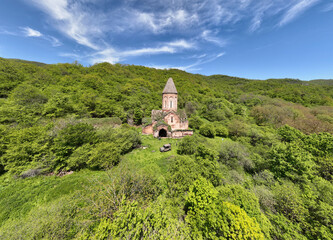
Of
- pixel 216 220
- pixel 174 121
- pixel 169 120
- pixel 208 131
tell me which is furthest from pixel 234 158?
pixel 169 120

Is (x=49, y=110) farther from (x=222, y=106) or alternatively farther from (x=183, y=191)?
(x=222, y=106)

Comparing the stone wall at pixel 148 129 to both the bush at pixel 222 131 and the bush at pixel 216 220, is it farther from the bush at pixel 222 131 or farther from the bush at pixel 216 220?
the bush at pixel 216 220

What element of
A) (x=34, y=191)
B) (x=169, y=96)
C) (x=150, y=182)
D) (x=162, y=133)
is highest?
(x=169, y=96)

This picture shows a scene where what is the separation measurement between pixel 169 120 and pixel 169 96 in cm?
613

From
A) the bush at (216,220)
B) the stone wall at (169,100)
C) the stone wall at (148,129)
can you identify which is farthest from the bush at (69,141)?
the stone wall at (169,100)

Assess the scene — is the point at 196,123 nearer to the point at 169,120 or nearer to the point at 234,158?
the point at 169,120

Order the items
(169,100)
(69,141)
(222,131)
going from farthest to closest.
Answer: (222,131), (169,100), (69,141)

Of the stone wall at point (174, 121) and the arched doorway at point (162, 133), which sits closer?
the arched doorway at point (162, 133)

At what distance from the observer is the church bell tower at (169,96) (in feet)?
87.0

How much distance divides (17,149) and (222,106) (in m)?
49.5

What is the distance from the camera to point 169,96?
88.0 feet

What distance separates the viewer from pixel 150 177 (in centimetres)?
929

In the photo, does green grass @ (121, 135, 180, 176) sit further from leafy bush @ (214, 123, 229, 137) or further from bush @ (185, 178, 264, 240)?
leafy bush @ (214, 123, 229, 137)

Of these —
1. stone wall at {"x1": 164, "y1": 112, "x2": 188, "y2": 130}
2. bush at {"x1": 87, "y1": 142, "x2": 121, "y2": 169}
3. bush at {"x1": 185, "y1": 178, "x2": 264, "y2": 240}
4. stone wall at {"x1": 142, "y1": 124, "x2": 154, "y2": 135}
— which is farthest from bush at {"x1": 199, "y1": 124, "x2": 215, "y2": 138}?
bush at {"x1": 87, "y1": 142, "x2": 121, "y2": 169}
